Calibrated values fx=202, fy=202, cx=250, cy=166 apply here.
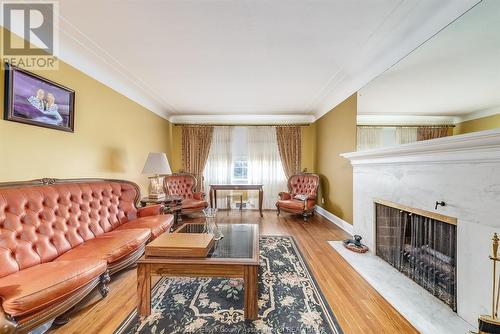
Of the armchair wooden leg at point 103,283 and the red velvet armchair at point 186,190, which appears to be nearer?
the armchair wooden leg at point 103,283

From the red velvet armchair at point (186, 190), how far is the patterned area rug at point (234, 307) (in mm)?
2302

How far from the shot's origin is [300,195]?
183 inches

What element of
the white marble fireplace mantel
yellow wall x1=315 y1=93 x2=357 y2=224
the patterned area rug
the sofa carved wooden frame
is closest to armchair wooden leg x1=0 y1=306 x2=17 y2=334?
the sofa carved wooden frame

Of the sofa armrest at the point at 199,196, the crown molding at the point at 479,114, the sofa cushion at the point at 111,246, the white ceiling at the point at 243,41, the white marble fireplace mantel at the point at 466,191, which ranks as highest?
the white ceiling at the point at 243,41

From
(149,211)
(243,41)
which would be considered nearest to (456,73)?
(243,41)

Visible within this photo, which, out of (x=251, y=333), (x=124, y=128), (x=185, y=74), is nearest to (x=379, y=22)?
(x=185, y=74)

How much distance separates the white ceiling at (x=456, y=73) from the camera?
146 cm

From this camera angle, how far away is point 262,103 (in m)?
4.54

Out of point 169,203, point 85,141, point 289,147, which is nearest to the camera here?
point 85,141

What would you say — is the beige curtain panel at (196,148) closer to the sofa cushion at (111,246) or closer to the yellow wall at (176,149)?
the yellow wall at (176,149)

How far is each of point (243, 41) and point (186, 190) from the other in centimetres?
362

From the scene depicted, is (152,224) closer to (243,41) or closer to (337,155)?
(243,41)

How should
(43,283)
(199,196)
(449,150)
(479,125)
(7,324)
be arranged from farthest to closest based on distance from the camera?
(199,196)
(449,150)
(479,125)
(43,283)
(7,324)

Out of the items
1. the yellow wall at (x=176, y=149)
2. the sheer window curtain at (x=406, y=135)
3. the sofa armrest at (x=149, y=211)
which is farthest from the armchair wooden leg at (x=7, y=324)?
the yellow wall at (x=176, y=149)
